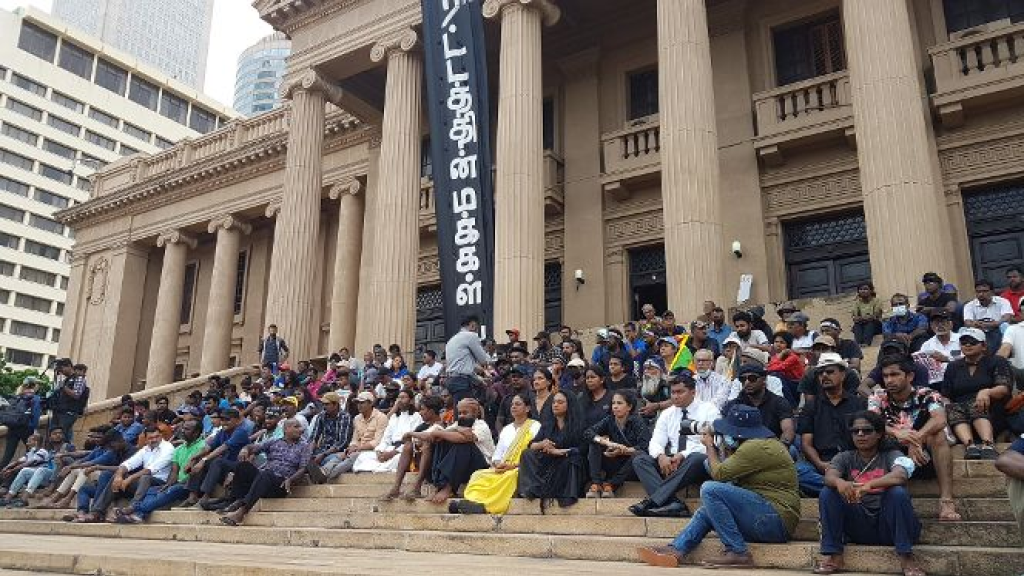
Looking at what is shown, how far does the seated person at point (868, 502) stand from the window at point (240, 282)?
24530mm

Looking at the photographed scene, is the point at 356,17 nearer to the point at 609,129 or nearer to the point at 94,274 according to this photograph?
the point at 609,129

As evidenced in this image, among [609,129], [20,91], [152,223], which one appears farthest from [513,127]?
[20,91]

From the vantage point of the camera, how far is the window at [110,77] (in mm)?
67500

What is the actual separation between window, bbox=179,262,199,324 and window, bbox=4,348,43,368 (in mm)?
39000

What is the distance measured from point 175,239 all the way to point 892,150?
24151mm

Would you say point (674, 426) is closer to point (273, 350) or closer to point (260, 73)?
point (273, 350)

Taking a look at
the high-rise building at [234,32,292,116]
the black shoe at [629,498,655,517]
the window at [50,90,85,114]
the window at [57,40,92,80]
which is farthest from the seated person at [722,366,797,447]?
the high-rise building at [234,32,292,116]

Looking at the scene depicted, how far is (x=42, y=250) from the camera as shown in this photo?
206 feet

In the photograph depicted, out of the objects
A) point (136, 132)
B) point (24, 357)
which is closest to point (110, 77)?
point (136, 132)

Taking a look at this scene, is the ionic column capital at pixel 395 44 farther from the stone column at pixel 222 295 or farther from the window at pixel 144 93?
the window at pixel 144 93

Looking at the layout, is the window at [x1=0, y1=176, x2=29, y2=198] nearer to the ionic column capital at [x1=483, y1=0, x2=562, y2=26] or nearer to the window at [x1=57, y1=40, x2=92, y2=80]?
the window at [x1=57, y1=40, x2=92, y2=80]

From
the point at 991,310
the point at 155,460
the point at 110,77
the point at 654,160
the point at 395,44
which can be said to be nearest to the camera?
the point at 991,310

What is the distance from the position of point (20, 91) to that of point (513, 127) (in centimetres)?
6197

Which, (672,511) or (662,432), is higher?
(662,432)
